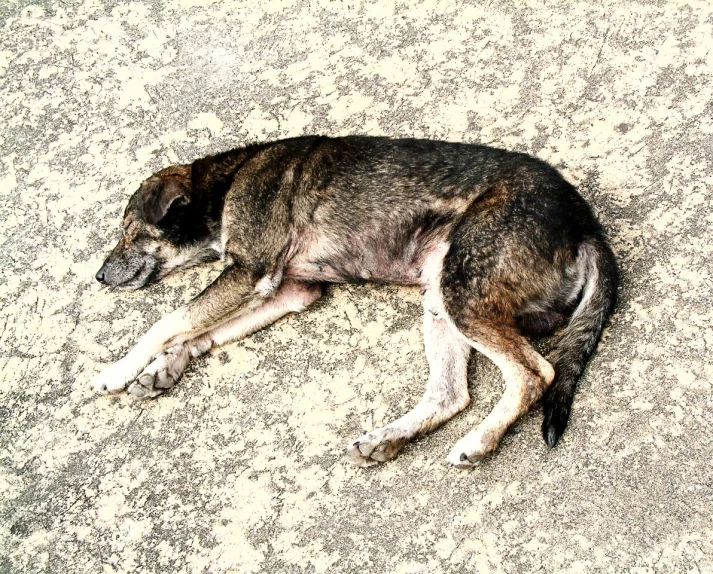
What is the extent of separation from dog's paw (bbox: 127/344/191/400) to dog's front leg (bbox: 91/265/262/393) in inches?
2.8

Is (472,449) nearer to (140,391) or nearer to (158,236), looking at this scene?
(140,391)

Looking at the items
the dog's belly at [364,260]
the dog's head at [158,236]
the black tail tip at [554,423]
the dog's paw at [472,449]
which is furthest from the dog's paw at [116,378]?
the black tail tip at [554,423]

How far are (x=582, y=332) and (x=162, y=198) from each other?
2.49 m

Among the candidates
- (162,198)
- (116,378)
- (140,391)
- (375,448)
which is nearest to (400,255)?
(375,448)

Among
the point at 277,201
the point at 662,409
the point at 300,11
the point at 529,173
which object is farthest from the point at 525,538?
the point at 300,11

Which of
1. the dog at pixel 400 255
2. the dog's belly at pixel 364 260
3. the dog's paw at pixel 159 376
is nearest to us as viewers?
the dog at pixel 400 255

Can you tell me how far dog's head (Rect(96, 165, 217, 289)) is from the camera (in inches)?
176

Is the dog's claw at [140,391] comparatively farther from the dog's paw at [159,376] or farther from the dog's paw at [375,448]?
the dog's paw at [375,448]

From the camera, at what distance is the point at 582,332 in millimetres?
3727

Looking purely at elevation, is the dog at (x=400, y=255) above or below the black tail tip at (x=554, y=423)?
above

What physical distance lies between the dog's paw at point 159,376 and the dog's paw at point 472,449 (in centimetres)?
160

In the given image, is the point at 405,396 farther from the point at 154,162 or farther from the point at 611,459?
the point at 154,162

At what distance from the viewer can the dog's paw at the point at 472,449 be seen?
3479mm

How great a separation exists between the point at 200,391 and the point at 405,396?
3.71ft
